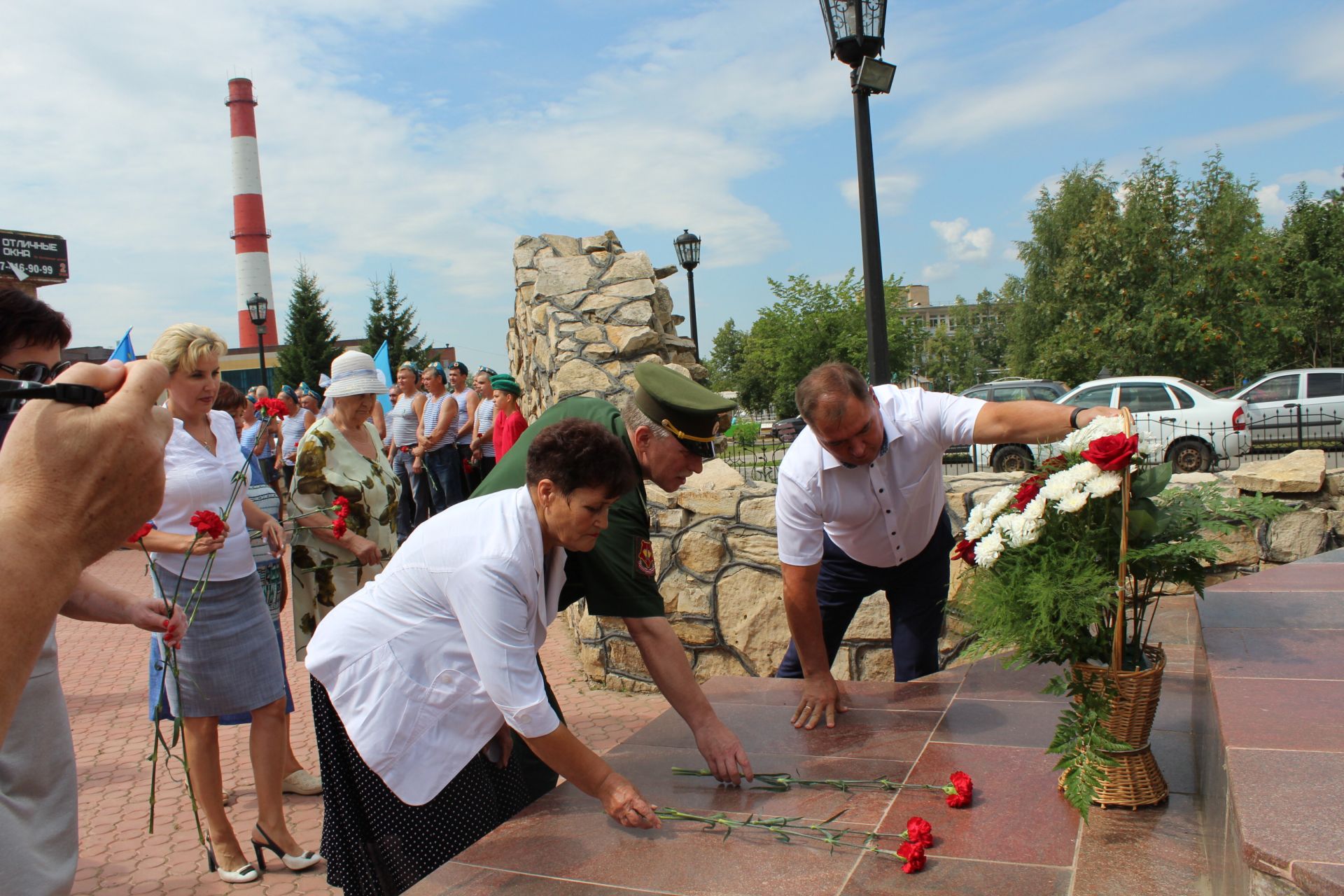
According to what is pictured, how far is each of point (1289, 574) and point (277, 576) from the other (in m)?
3.96

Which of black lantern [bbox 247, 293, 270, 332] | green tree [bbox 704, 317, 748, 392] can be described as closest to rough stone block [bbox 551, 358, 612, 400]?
black lantern [bbox 247, 293, 270, 332]

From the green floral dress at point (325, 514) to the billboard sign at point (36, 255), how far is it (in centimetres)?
3708

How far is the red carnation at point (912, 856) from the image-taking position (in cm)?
189

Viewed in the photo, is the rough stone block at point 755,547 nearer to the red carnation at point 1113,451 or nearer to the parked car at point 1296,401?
the red carnation at point 1113,451

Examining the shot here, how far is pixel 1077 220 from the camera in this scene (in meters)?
30.1

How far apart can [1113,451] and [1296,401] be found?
1565 centimetres

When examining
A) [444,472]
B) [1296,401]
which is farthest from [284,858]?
[1296,401]

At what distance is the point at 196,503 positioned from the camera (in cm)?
340

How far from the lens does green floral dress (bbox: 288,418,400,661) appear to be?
3.97 m

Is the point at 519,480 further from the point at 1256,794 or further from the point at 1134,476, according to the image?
the point at 1256,794

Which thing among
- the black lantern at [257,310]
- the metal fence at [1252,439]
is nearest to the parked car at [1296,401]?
the metal fence at [1252,439]

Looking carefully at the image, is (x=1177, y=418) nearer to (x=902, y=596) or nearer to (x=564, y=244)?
(x=564, y=244)

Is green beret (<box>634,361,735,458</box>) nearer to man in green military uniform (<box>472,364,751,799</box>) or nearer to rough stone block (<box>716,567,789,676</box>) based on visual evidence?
man in green military uniform (<box>472,364,751,799</box>)

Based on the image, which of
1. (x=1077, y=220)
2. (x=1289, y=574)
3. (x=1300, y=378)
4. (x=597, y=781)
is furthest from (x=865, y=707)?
(x=1077, y=220)
